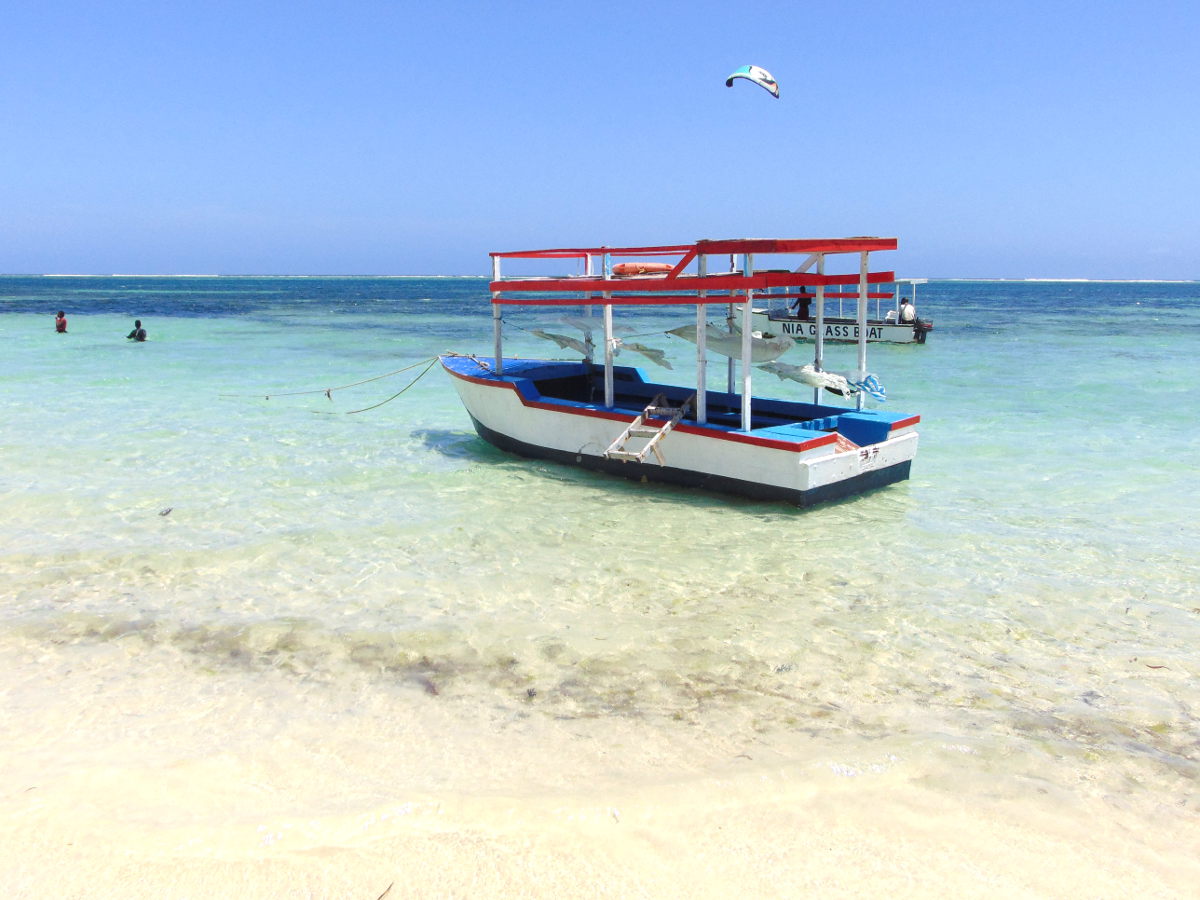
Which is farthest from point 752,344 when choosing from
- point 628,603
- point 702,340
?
point 628,603

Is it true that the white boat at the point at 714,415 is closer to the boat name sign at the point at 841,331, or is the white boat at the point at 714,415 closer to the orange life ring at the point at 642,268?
the orange life ring at the point at 642,268

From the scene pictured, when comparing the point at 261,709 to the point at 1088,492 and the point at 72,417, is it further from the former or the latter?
the point at 72,417

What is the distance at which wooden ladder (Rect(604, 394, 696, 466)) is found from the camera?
28.9ft

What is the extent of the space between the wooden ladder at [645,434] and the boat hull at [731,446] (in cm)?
11

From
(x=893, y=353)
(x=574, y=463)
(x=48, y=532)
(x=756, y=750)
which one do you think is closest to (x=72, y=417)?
(x=48, y=532)

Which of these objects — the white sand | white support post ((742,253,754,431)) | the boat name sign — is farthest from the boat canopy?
the boat name sign

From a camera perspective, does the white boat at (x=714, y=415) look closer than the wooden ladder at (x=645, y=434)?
Yes

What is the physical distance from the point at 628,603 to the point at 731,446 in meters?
2.95

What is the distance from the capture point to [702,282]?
28.2ft

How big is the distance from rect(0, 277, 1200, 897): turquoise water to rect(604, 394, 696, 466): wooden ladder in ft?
1.67

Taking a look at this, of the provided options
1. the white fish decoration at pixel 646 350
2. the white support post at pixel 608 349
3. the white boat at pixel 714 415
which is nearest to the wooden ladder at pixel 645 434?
the white boat at pixel 714 415

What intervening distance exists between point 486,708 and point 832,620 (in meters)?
2.55

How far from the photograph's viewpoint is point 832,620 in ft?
19.6

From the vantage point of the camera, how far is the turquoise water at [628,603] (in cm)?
439
